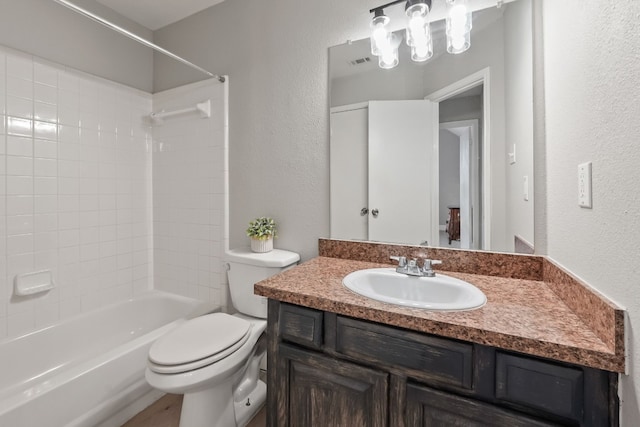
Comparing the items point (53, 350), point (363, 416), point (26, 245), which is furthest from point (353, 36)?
point (53, 350)

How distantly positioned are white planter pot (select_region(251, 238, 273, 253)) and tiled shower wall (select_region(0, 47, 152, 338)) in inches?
45.5

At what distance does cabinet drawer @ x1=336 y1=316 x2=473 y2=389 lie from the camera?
2.53ft

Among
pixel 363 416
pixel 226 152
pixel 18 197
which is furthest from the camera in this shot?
pixel 226 152

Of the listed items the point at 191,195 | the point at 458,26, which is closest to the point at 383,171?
the point at 458,26

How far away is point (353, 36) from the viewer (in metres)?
1.50

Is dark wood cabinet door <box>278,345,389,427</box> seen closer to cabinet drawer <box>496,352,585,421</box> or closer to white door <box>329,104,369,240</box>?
cabinet drawer <box>496,352,585,421</box>

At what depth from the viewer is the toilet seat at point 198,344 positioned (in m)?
1.14

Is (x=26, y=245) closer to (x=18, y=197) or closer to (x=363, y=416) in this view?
(x=18, y=197)

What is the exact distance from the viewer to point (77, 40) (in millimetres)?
1860

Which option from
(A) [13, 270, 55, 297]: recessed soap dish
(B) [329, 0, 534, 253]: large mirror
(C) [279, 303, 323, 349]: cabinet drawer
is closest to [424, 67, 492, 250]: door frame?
(B) [329, 0, 534, 253]: large mirror

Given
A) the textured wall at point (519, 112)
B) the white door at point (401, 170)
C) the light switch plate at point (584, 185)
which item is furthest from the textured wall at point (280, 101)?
the light switch plate at point (584, 185)

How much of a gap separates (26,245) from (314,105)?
6.08 ft

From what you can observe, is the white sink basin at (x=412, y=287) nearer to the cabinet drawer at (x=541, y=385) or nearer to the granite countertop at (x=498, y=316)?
the granite countertop at (x=498, y=316)

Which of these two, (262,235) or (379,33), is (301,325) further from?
(379,33)
